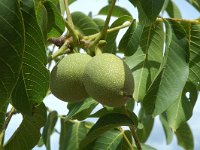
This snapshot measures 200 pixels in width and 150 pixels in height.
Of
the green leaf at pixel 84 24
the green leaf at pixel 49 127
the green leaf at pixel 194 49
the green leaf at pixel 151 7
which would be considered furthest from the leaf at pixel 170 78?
the green leaf at pixel 49 127

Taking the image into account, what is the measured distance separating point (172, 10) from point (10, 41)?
1.60 metres

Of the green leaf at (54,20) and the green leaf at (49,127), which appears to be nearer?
the green leaf at (54,20)

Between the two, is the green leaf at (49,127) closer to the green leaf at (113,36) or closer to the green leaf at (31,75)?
the green leaf at (113,36)

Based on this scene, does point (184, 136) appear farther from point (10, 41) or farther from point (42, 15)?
point (10, 41)

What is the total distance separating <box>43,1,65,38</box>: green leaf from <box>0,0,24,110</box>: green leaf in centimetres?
48

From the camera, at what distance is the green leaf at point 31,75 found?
1115 millimetres

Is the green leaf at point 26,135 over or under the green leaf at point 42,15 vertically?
under

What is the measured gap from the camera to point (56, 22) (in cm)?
154

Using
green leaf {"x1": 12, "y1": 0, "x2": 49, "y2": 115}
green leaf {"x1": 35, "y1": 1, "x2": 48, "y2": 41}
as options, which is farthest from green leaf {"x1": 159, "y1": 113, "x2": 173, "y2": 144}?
green leaf {"x1": 12, "y1": 0, "x2": 49, "y2": 115}

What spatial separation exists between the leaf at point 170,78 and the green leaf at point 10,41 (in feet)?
1.83

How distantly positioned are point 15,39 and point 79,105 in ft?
2.54

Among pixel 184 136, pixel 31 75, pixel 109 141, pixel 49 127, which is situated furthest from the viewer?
pixel 184 136

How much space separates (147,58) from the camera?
1709 millimetres

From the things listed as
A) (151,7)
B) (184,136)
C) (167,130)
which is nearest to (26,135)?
(151,7)
